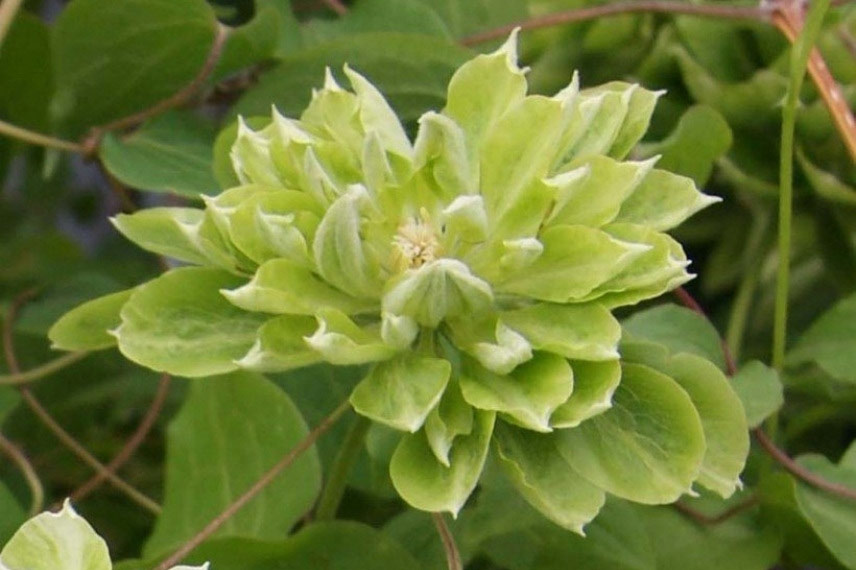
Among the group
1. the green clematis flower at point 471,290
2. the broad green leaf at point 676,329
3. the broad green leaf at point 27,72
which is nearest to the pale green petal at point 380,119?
the green clematis flower at point 471,290

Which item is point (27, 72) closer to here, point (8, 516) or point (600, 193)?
point (8, 516)

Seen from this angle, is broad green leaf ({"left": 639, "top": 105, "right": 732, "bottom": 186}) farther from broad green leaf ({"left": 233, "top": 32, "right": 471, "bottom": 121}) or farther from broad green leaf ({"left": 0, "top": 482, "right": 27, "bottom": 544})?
broad green leaf ({"left": 0, "top": 482, "right": 27, "bottom": 544})

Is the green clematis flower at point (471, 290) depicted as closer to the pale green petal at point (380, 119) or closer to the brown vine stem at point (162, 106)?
the pale green petal at point (380, 119)

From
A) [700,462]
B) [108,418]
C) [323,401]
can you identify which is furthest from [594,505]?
[108,418]

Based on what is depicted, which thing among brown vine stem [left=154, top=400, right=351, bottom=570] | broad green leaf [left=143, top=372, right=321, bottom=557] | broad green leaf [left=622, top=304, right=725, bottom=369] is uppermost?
broad green leaf [left=622, top=304, right=725, bottom=369]

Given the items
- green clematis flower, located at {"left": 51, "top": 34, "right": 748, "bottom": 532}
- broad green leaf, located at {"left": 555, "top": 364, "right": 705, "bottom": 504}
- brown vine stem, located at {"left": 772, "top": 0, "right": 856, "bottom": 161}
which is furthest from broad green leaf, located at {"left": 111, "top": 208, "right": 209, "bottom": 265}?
brown vine stem, located at {"left": 772, "top": 0, "right": 856, "bottom": 161}

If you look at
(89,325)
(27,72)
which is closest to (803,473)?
(89,325)

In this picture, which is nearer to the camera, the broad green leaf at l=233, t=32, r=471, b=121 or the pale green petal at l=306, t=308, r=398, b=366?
the pale green petal at l=306, t=308, r=398, b=366
